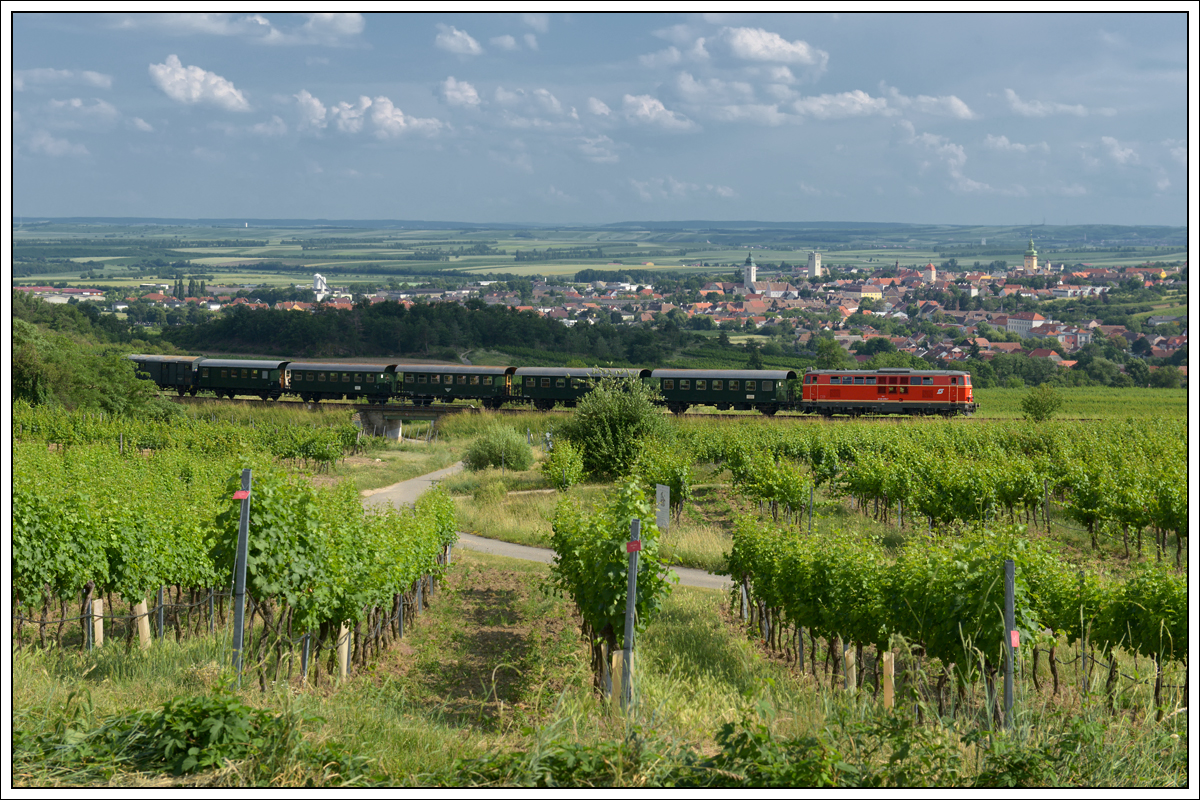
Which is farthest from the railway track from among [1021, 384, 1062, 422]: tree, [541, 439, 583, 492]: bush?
[541, 439, 583, 492]: bush

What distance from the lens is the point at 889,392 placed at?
155 feet

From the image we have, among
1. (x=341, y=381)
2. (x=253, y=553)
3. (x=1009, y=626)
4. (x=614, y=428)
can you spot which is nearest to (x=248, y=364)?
(x=341, y=381)

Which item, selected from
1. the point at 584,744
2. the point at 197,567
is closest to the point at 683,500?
the point at 197,567

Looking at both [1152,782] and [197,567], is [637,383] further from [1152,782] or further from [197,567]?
[1152,782]

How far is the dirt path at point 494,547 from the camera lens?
2044cm

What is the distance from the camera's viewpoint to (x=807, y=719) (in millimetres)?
6395

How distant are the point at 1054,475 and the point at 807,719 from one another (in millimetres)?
23878

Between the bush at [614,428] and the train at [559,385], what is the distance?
7235 millimetres

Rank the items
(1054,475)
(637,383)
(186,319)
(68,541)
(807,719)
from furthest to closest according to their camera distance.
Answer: (186,319) → (637,383) → (1054,475) → (68,541) → (807,719)

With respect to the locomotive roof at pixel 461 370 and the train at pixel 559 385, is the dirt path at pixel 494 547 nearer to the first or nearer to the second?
the train at pixel 559 385

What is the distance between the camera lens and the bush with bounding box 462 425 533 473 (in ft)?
121

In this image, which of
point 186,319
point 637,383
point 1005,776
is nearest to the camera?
point 1005,776

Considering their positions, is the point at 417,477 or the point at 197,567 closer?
the point at 197,567

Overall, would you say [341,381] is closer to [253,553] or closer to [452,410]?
[452,410]
